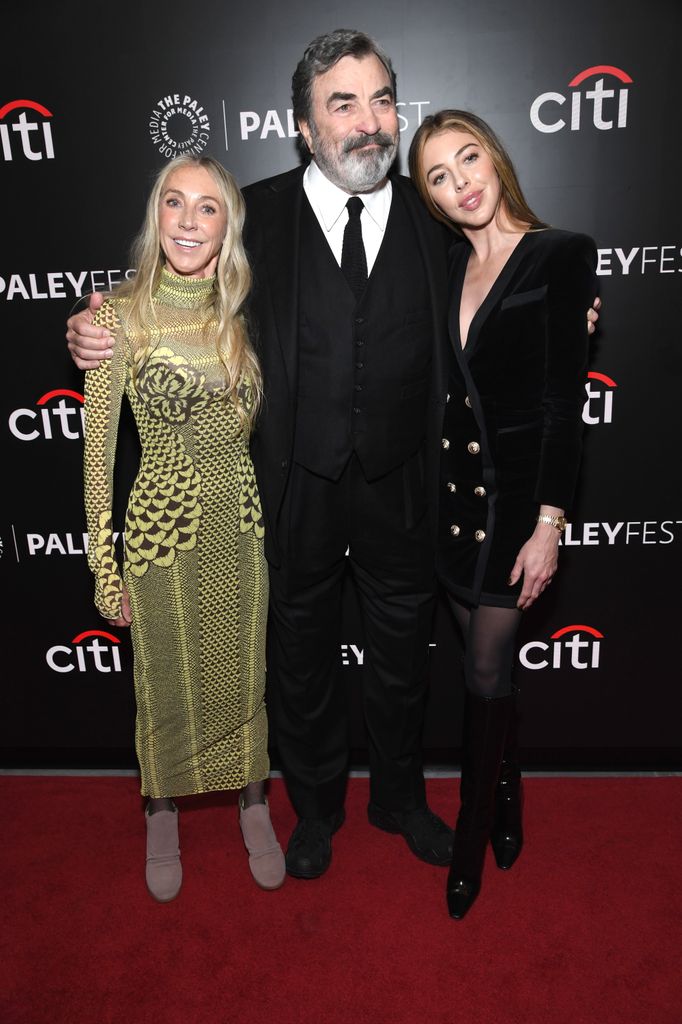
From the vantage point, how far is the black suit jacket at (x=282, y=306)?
198 cm

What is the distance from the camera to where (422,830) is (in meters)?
2.45

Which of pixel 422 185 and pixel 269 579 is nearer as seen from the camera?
pixel 422 185

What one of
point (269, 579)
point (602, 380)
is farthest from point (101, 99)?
point (602, 380)

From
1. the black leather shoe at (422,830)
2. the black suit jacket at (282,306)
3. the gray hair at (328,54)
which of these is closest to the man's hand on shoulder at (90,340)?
the black suit jacket at (282,306)

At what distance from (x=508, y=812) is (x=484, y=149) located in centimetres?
177

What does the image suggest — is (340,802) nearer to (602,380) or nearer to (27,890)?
(27,890)

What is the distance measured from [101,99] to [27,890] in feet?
7.33

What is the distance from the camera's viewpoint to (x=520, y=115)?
2350mm

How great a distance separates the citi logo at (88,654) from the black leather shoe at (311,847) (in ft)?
2.83

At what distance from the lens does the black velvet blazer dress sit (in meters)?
1.83

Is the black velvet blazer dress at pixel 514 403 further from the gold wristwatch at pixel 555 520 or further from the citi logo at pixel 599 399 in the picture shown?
the citi logo at pixel 599 399

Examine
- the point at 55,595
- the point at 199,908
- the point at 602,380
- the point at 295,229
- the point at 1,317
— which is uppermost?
the point at 295,229

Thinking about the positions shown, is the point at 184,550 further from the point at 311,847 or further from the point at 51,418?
the point at 311,847

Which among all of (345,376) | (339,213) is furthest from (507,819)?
(339,213)
